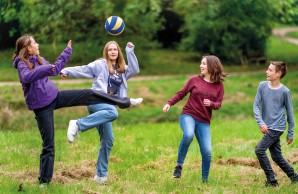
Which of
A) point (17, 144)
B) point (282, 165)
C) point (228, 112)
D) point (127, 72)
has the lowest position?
point (228, 112)

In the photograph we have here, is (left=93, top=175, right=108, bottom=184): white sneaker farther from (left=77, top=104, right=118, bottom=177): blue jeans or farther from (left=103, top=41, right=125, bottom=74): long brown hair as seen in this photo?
(left=103, top=41, right=125, bottom=74): long brown hair

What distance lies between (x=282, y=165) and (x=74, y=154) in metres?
3.88

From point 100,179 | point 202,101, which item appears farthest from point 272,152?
point 100,179

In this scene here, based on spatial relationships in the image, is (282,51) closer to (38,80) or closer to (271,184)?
(271,184)

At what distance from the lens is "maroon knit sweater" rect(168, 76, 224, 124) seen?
809 centimetres

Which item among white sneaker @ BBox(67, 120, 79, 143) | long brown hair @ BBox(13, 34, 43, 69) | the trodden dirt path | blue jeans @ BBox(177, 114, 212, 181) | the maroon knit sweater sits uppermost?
long brown hair @ BBox(13, 34, 43, 69)

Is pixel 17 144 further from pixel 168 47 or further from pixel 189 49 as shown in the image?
pixel 168 47

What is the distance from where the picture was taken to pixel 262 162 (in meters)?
8.13

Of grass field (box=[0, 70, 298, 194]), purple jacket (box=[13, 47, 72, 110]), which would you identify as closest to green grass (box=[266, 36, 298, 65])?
grass field (box=[0, 70, 298, 194])

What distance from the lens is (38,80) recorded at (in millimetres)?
7527

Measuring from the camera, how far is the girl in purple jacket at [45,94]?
741 cm

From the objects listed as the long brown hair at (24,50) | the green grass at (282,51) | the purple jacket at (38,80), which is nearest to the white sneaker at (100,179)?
the purple jacket at (38,80)

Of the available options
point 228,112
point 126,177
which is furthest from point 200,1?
point 126,177

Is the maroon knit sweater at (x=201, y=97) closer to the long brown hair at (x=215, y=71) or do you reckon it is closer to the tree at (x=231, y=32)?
the long brown hair at (x=215, y=71)
